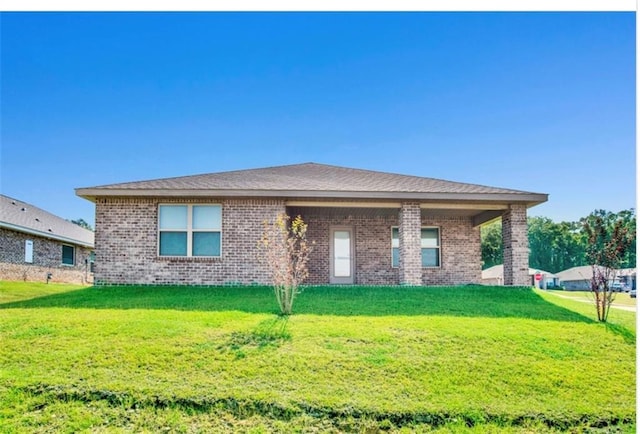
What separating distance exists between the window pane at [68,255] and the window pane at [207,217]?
39.4 feet

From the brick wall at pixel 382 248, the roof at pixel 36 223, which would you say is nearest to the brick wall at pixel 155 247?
the brick wall at pixel 382 248

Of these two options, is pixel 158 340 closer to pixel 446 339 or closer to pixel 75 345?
pixel 75 345

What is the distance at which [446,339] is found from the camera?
23.1ft

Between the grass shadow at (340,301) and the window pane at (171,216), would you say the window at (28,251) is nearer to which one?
the grass shadow at (340,301)

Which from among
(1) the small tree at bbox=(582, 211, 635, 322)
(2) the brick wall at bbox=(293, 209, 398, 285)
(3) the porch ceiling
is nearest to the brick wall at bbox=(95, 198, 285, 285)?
(3) the porch ceiling

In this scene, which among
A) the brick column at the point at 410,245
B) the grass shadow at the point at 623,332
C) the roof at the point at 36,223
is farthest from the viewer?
the roof at the point at 36,223

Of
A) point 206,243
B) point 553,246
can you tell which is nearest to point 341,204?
point 206,243

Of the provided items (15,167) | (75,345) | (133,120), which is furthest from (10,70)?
(75,345)

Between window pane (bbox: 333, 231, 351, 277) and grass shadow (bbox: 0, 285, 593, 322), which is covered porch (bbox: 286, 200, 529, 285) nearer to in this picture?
window pane (bbox: 333, 231, 351, 277)

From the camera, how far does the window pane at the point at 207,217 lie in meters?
11.8

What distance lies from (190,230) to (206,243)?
475 millimetres

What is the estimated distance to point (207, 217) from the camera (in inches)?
466

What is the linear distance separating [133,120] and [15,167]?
7.72 ft

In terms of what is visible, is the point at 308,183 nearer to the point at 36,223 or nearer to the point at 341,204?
the point at 341,204
